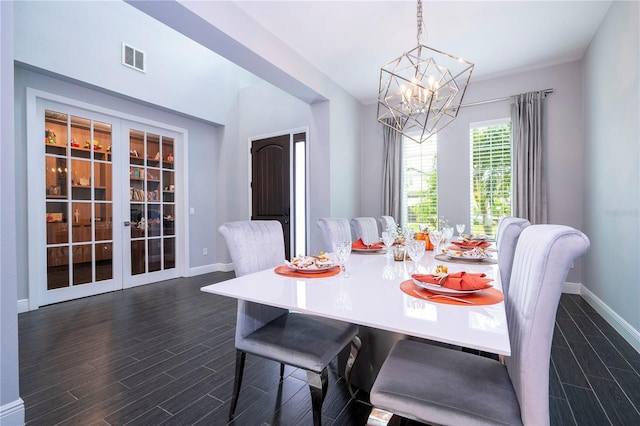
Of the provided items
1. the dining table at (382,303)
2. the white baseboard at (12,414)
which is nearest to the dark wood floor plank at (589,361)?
the dining table at (382,303)

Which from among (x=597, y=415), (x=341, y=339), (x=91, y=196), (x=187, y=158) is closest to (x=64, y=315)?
(x=91, y=196)

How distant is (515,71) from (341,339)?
416cm

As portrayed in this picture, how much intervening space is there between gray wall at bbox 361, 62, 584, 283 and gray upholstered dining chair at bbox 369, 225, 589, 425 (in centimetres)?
318

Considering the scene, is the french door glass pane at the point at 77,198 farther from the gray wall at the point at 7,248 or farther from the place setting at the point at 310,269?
the place setting at the point at 310,269

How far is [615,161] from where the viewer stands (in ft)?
8.51

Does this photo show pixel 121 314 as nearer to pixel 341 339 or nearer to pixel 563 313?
pixel 341 339

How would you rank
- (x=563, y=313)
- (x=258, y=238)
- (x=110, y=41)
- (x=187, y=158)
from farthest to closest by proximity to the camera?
(x=187, y=158), (x=110, y=41), (x=563, y=313), (x=258, y=238)

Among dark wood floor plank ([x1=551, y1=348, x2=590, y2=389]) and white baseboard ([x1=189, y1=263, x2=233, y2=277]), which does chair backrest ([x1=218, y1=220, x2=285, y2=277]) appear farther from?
white baseboard ([x1=189, y1=263, x2=233, y2=277])

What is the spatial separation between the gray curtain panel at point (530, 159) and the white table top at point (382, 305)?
2.69 metres

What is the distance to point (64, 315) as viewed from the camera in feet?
9.84

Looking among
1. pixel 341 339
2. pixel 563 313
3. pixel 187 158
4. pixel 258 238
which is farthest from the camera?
pixel 187 158

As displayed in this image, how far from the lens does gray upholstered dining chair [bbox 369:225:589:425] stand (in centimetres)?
81

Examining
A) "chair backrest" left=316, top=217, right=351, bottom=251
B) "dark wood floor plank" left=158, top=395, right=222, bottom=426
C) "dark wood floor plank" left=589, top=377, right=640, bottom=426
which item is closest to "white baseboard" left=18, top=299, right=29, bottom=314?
"dark wood floor plank" left=158, top=395, right=222, bottom=426

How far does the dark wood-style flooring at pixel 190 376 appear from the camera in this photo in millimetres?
1530
